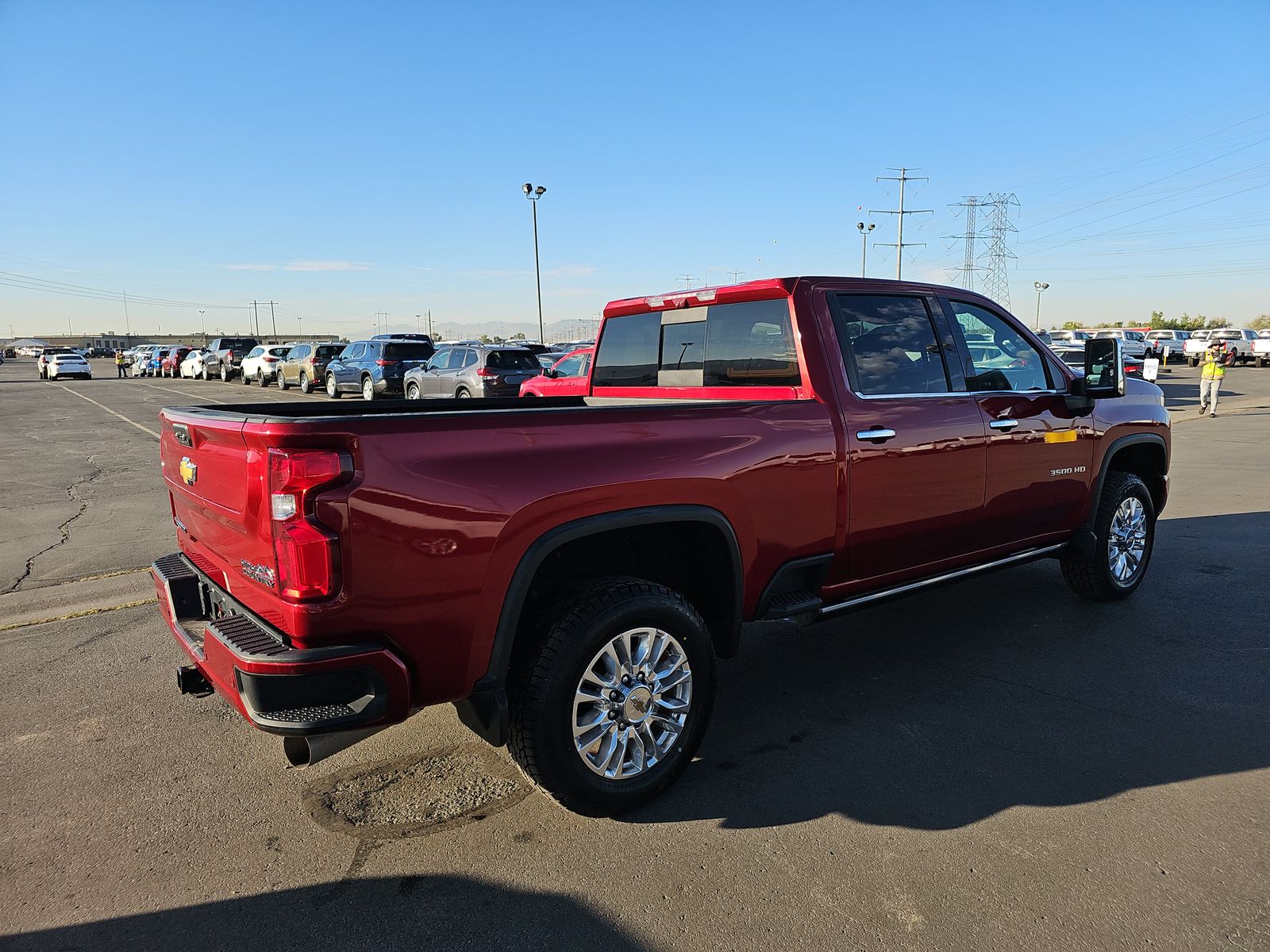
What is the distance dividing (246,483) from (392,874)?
1356 millimetres

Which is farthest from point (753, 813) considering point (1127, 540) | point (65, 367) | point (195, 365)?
point (65, 367)

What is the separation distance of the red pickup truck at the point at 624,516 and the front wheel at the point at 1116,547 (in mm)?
352

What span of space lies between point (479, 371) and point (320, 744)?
688 inches

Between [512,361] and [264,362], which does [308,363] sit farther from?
[512,361]

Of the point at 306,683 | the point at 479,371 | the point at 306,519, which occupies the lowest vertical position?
the point at 306,683

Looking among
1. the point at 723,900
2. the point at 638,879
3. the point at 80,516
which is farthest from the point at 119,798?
the point at 80,516

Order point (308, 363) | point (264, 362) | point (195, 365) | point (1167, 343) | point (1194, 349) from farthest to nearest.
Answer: point (1167, 343) < point (195, 365) < point (1194, 349) < point (264, 362) < point (308, 363)

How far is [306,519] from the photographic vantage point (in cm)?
236

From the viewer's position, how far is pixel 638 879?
268cm

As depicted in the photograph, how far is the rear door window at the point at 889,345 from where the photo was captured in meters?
3.86

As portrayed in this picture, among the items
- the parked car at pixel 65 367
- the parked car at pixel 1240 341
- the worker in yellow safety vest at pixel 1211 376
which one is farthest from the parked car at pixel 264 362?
the parked car at pixel 1240 341

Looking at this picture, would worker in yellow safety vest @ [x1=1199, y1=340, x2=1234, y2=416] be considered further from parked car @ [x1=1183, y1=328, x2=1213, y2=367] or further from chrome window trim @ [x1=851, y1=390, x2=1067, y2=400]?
parked car @ [x1=1183, y1=328, x2=1213, y2=367]

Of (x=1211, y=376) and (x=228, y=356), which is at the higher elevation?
(x=228, y=356)

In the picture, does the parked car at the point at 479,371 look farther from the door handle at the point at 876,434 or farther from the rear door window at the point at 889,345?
the door handle at the point at 876,434
